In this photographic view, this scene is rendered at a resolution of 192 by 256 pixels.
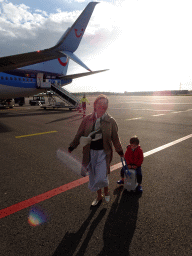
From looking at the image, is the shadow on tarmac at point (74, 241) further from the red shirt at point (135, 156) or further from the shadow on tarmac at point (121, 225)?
the red shirt at point (135, 156)

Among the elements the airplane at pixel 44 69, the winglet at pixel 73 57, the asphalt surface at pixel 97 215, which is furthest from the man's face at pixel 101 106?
the winglet at pixel 73 57

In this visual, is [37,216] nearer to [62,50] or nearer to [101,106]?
[101,106]

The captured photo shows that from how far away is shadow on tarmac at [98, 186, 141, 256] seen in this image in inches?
89.1

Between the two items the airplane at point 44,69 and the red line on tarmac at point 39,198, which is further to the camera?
the airplane at point 44,69

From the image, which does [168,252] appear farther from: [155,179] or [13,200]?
[13,200]

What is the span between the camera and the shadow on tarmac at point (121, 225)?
7.43ft

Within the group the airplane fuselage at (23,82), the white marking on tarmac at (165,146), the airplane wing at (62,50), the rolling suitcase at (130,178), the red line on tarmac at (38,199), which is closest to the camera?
the red line on tarmac at (38,199)

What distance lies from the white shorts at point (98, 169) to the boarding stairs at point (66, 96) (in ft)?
63.3

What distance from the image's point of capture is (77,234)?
250 cm

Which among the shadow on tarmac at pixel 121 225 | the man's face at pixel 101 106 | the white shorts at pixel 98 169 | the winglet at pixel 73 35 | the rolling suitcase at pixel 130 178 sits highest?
the winglet at pixel 73 35

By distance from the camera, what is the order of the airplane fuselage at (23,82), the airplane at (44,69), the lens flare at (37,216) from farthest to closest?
the airplane fuselage at (23,82), the airplane at (44,69), the lens flare at (37,216)

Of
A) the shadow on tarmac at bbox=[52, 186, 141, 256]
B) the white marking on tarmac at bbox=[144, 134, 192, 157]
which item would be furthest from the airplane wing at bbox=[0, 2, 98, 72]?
the shadow on tarmac at bbox=[52, 186, 141, 256]

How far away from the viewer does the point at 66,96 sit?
2345 centimetres

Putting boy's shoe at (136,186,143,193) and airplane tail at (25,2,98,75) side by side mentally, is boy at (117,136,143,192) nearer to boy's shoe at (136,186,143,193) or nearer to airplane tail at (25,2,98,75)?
boy's shoe at (136,186,143,193)
